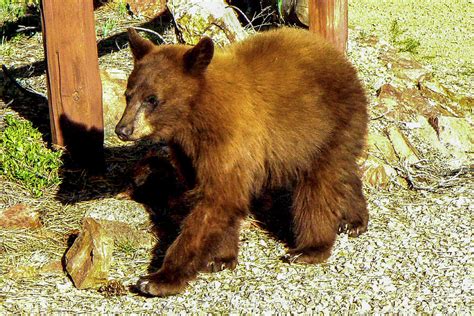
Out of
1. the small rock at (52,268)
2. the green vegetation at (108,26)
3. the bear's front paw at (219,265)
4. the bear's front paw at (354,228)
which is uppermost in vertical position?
the green vegetation at (108,26)

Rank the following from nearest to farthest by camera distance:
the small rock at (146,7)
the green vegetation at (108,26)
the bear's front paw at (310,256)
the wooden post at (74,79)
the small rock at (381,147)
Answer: the bear's front paw at (310,256)
the wooden post at (74,79)
the small rock at (381,147)
the green vegetation at (108,26)
the small rock at (146,7)

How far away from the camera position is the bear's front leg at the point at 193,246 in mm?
4820

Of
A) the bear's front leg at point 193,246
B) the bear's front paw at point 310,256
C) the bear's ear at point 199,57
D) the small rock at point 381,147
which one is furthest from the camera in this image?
the small rock at point 381,147

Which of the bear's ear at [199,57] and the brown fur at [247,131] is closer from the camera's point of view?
the bear's ear at [199,57]

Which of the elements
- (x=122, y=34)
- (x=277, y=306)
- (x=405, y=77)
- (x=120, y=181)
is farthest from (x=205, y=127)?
(x=122, y=34)

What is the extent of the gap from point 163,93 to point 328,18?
2.08 m

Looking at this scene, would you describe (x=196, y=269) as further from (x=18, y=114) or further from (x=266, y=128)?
(x=18, y=114)

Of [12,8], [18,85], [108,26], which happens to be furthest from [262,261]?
[12,8]

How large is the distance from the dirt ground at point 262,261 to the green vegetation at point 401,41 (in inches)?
99.3

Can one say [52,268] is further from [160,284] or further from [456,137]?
[456,137]

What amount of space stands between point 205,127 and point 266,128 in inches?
16.9

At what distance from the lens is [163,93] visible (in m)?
4.80

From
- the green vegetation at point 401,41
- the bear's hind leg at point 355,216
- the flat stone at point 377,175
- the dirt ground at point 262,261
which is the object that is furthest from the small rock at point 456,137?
the bear's hind leg at point 355,216

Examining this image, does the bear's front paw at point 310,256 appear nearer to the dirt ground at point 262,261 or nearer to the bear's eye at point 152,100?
the dirt ground at point 262,261
